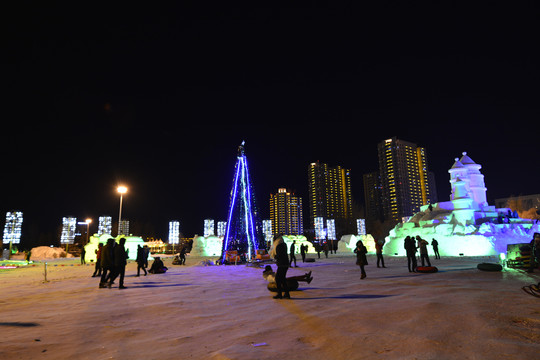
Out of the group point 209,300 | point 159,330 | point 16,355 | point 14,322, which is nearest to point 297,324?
point 159,330

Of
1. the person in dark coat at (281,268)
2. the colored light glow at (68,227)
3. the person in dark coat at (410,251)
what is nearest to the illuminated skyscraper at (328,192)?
the colored light glow at (68,227)

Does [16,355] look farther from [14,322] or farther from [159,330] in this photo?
[14,322]

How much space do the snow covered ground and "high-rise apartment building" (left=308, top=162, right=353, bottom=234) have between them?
127 m

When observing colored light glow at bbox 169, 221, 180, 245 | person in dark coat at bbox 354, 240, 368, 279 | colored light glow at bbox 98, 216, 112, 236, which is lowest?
person in dark coat at bbox 354, 240, 368, 279

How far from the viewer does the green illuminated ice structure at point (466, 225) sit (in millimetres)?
29128

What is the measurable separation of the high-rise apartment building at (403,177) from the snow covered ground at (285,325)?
109 meters

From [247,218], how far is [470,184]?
2752 centimetres

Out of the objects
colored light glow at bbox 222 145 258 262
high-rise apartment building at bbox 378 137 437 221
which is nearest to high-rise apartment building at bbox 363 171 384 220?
high-rise apartment building at bbox 378 137 437 221

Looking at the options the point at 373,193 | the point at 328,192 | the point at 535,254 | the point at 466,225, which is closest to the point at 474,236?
the point at 466,225

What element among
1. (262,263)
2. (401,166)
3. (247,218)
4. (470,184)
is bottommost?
(262,263)

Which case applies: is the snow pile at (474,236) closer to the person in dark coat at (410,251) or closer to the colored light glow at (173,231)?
the person in dark coat at (410,251)

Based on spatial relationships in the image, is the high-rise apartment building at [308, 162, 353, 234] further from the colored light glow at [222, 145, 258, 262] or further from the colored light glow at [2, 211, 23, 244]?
the colored light glow at [222, 145, 258, 262]

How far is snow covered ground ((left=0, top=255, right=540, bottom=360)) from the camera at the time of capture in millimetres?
4059

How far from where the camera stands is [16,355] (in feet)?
13.6
